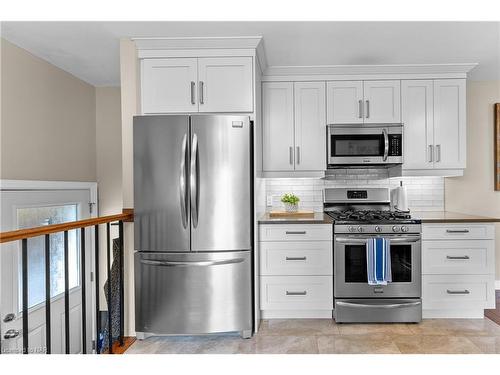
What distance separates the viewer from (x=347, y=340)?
113 inches

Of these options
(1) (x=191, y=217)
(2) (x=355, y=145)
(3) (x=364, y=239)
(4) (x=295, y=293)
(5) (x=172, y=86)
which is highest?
(5) (x=172, y=86)

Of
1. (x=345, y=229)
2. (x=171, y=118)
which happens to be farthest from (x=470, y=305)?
(x=171, y=118)

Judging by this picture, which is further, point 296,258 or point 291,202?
point 291,202

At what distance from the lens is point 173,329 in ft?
9.14

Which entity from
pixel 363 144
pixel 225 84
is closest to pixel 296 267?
pixel 363 144

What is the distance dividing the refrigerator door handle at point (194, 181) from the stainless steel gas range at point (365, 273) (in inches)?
46.8

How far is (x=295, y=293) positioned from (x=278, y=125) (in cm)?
152

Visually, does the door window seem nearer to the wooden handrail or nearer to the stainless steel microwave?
the wooden handrail

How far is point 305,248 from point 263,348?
0.88 metres

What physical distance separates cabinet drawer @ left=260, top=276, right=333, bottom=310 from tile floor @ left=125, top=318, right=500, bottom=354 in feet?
0.44

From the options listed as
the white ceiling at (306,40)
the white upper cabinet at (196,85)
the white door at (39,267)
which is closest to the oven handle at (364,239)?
the white upper cabinet at (196,85)

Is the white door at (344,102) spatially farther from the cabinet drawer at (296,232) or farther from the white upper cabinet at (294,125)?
the cabinet drawer at (296,232)

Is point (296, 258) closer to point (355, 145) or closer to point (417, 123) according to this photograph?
point (355, 145)

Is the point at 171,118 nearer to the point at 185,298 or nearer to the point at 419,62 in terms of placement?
the point at 185,298
